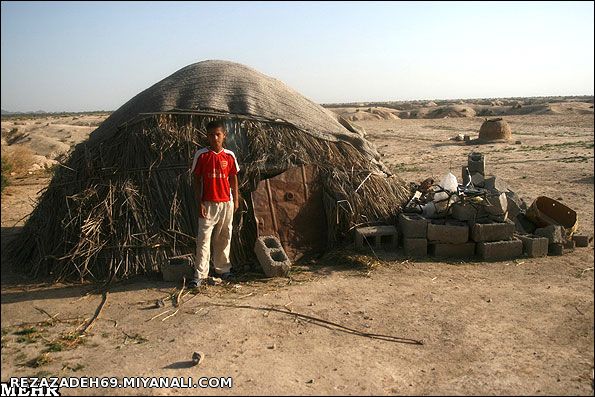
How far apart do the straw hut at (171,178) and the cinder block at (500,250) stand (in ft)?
4.31

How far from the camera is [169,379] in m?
3.55

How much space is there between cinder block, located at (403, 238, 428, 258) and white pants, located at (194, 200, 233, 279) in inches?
95.4

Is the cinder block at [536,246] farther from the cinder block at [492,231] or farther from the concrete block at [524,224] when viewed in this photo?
the concrete block at [524,224]

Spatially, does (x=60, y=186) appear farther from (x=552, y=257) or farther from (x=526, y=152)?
(x=526, y=152)

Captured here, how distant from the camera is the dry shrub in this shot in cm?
1303

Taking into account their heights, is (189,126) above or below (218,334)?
above

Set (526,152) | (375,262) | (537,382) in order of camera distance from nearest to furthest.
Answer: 1. (537,382)
2. (375,262)
3. (526,152)

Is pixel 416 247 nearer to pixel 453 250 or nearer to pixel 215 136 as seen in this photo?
pixel 453 250

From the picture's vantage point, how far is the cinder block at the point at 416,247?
641cm

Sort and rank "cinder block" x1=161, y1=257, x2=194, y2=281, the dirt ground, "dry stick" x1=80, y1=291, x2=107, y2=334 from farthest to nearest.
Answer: "cinder block" x1=161, y1=257, x2=194, y2=281 < "dry stick" x1=80, y1=291, x2=107, y2=334 < the dirt ground

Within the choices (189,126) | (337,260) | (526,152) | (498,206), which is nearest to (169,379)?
(337,260)

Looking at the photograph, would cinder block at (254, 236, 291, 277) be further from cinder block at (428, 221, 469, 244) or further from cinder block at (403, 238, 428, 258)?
cinder block at (428, 221, 469, 244)

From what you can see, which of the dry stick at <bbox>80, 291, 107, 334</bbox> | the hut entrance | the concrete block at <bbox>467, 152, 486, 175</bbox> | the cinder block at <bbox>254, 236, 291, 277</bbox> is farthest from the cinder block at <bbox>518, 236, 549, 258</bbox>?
the dry stick at <bbox>80, 291, 107, 334</bbox>

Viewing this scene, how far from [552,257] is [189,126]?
518 cm
